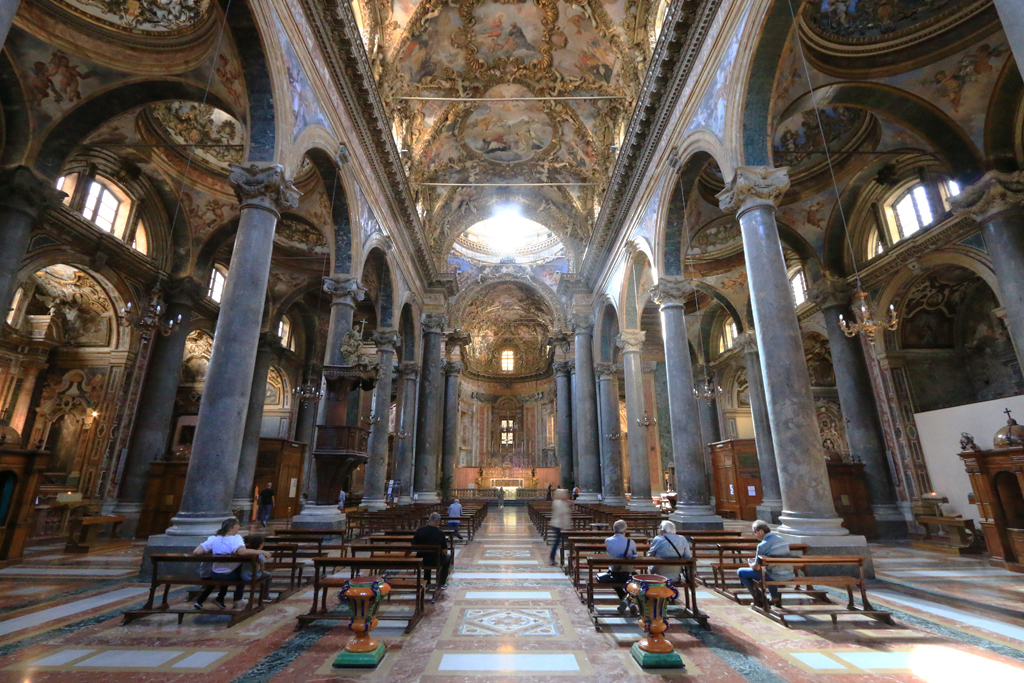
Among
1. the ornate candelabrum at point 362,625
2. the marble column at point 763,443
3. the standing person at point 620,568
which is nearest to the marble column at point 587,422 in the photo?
the marble column at point 763,443

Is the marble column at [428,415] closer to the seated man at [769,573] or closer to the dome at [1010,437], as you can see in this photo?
the seated man at [769,573]

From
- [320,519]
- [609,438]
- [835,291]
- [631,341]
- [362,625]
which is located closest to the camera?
[362,625]

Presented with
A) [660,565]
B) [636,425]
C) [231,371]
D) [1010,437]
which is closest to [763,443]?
[636,425]

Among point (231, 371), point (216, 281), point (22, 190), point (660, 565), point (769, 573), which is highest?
point (216, 281)

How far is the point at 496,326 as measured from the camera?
120 feet

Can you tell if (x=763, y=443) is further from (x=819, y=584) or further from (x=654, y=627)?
(x=654, y=627)

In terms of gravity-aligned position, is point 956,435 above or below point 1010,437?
above

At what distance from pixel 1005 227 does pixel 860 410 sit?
19.0 ft

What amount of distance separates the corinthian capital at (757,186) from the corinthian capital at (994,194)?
15.7 feet

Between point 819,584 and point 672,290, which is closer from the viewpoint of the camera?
point 819,584

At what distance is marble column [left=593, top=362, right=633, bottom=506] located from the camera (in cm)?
1766

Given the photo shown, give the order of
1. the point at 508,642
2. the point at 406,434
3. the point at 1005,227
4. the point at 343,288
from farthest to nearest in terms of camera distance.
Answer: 1. the point at 406,434
2. the point at 343,288
3. the point at 1005,227
4. the point at 508,642

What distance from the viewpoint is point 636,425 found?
1514 cm

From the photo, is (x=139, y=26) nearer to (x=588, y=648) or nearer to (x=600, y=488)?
(x=588, y=648)
